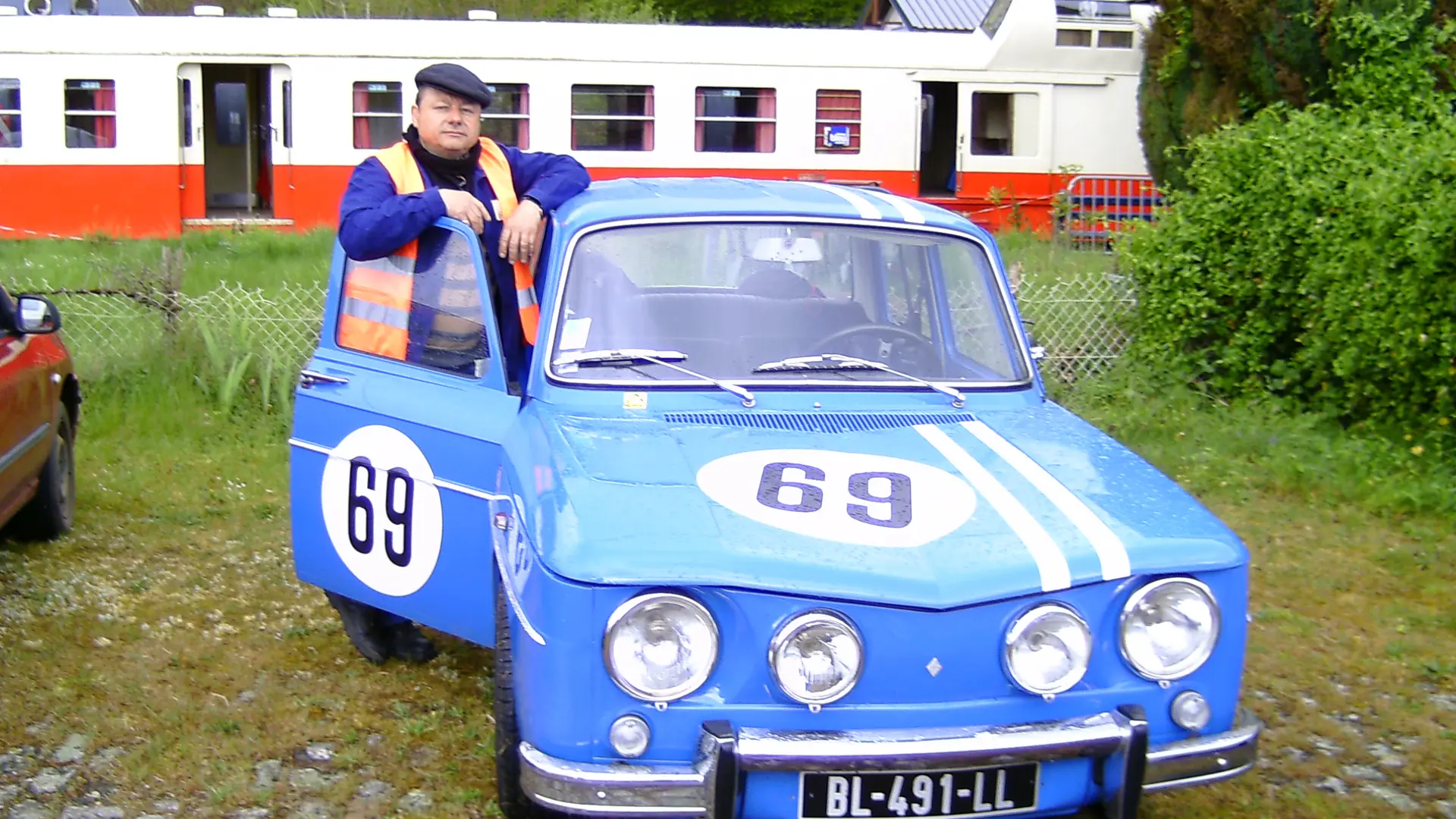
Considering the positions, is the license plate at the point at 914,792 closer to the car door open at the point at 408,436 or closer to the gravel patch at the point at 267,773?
the car door open at the point at 408,436

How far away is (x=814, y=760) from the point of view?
2934 mm

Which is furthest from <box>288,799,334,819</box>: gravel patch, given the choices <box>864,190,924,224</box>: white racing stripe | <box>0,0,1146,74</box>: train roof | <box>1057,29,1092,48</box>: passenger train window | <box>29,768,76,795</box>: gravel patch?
<box>1057,29,1092,48</box>: passenger train window

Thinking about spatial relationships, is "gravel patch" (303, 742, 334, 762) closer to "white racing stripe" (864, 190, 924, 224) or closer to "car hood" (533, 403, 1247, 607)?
"car hood" (533, 403, 1247, 607)

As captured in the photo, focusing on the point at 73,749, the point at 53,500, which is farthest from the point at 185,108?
the point at 73,749

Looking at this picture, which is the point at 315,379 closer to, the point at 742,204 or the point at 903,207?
the point at 742,204

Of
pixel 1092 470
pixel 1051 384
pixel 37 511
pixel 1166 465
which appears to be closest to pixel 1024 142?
pixel 1051 384

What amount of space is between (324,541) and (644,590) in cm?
208

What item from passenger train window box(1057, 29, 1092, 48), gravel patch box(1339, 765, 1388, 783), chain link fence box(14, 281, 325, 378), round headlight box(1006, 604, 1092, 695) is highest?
passenger train window box(1057, 29, 1092, 48)

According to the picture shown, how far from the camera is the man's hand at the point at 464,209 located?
4.55 m

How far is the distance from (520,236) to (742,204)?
69 cm

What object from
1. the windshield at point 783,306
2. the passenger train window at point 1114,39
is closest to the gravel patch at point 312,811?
the windshield at point 783,306

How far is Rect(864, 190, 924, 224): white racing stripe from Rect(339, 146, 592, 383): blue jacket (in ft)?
3.23

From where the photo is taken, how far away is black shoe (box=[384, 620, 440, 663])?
516cm

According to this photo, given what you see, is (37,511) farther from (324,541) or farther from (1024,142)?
(1024,142)
